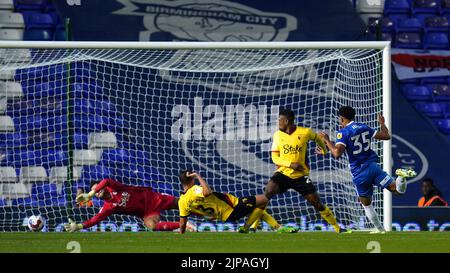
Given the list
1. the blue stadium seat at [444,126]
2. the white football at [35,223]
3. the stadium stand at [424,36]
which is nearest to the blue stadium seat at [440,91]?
the stadium stand at [424,36]

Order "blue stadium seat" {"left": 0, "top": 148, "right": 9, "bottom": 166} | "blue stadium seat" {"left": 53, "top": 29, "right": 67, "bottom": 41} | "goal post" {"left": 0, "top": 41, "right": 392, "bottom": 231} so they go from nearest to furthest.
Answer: "goal post" {"left": 0, "top": 41, "right": 392, "bottom": 231} < "blue stadium seat" {"left": 0, "top": 148, "right": 9, "bottom": 166} < "blue stadium seat" {"left": 53, "top": 29, "right": 67, "bottom": 41}

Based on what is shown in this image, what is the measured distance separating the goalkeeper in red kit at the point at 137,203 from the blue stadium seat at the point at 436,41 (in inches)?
279

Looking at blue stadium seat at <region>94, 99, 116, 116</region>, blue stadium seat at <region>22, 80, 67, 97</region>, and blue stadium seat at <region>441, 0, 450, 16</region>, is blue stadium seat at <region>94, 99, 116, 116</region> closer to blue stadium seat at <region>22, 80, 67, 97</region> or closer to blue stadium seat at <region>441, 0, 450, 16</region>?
blue stadium seat at <region>22, 80, 67, 97</region>

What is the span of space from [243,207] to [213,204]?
0.48 m

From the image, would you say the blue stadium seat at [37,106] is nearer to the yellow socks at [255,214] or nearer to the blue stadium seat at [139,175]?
the blue stadium seat at [139,175]

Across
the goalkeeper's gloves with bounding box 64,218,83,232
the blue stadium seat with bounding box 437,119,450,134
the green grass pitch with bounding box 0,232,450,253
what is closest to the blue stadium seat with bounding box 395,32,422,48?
the blue stadium seat with bounding box 437,119,450,134

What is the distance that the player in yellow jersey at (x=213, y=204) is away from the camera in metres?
15.6

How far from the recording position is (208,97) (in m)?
18.3

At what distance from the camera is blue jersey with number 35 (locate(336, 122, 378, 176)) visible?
14.2 meters

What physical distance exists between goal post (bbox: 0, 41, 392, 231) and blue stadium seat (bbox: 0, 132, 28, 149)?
20 millimetres

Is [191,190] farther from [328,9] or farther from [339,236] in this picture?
[328,9]

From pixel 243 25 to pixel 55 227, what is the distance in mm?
5769

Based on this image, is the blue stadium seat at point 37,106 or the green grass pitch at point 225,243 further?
the blue stadium seat at point 37,106
